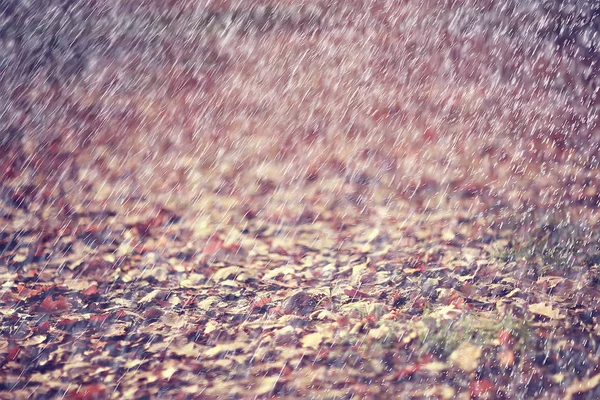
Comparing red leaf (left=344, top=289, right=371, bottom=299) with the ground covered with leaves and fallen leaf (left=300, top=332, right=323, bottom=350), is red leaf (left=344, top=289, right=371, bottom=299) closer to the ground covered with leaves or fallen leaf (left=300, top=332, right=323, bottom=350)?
the ground covered with leaves

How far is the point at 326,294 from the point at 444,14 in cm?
247

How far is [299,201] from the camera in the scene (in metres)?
2.77

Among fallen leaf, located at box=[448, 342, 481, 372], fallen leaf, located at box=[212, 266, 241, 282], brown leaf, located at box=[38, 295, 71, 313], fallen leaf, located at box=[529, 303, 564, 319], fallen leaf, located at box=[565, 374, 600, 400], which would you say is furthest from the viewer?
fallen leaf, located at box=[212, 266, 241, 282]

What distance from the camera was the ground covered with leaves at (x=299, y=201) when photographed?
2025mm

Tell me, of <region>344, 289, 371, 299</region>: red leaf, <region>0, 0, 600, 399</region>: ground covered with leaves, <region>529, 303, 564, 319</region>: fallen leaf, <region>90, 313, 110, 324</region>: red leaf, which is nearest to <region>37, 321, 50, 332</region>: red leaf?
<region>0, 0, 600, 399</region>: ground covered with leaves

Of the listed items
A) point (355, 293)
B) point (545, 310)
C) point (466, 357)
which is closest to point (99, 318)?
point (355, 293)

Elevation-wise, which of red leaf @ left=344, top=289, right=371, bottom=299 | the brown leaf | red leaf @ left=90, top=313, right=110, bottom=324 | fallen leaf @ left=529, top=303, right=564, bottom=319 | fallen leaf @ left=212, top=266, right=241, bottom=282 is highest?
fallen leaf @ left=529, top=303, right=564, bottom=319

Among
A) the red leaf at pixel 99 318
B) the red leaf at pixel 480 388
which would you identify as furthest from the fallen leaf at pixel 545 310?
the red leaf at pixel 99 318

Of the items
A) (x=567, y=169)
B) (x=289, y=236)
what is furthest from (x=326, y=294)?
(x=567, y=169)

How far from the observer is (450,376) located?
1.97m

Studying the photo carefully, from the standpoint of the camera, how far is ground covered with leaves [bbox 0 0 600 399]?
2025 mm

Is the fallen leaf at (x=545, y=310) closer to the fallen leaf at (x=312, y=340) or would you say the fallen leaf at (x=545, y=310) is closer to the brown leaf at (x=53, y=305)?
the fallen leaf at (x=312, y=340)

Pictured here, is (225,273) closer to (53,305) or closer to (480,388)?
(53,305)

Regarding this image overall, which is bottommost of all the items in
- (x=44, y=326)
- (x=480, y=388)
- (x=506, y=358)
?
(x=44, y=326)
